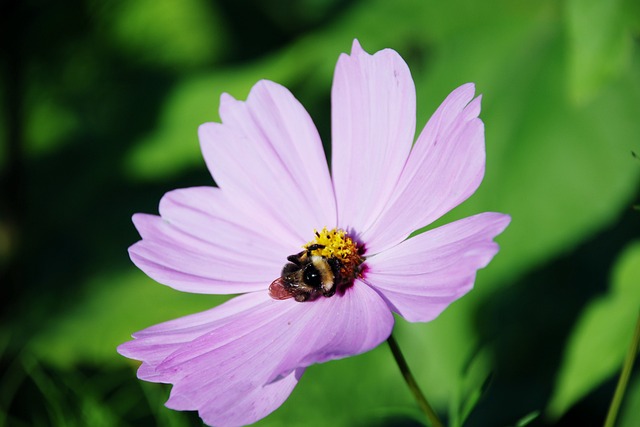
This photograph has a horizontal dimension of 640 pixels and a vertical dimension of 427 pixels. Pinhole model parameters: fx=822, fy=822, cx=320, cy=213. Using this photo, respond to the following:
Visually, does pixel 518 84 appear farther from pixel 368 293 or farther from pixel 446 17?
pixel 368 293

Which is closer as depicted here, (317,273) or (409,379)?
(409,379)

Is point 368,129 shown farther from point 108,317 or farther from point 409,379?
point 108,317

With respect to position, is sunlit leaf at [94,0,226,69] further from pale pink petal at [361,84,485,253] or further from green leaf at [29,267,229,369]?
pale pink petal at [361,84,485,253]

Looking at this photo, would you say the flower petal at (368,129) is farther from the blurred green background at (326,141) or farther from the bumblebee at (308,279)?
the blurred green background at (326,141)

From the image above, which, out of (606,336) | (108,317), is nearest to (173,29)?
(108,317)

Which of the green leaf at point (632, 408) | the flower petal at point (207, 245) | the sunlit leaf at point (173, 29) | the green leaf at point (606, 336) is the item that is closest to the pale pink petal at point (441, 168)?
the flower petal at point (207, 245)

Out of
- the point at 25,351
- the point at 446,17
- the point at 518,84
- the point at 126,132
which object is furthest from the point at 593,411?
the point at 126,132

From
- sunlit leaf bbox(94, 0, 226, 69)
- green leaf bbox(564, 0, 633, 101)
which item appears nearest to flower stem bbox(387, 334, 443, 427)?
green leaf bbox(564, 0, 633, 101)
